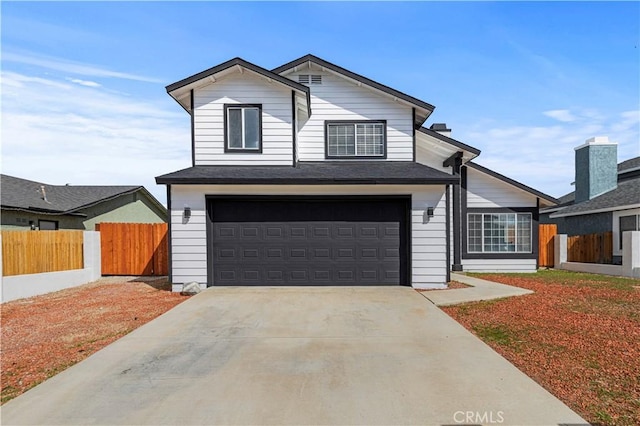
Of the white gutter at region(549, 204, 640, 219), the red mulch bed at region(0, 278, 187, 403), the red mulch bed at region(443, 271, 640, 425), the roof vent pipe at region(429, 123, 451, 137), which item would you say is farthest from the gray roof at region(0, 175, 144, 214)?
the white gutter at region(549, 204, 640, 219)

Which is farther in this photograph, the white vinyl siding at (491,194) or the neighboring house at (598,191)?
the neighboring house at (598,191)

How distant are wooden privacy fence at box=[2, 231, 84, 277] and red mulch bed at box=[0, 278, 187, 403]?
→ 89 centimetres

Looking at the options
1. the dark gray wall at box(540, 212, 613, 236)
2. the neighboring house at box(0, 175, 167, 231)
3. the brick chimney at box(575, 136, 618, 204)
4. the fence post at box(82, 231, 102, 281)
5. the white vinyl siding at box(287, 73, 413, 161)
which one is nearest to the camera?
the white vinyl siding at box(287, 73, 413, 161)

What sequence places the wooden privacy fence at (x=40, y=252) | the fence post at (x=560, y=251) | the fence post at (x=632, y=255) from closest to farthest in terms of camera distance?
1. the wooden privacy fence at (x=40, y=252)
2. the fence post at (x=632, y=255)
3. the fence post at (x=560, y=251)

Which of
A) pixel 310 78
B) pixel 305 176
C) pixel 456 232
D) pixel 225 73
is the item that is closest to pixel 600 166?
pixel 456 232

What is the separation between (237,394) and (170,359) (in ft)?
5.42

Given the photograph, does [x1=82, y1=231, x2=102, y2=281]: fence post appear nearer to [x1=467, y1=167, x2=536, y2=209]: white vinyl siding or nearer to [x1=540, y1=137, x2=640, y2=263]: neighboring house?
[x1=467, y1=167, x2=536, y2=209]: white vinyl siding

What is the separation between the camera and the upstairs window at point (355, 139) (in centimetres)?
1221

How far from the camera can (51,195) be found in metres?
17.7

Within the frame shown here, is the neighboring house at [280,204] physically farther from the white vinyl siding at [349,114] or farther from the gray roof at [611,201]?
the gray roof at [611,201]

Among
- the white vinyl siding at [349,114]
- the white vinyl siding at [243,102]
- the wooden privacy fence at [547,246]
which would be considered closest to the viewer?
the white vinyl siding at [243,102]

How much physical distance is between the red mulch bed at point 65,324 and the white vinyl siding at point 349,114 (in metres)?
6.50

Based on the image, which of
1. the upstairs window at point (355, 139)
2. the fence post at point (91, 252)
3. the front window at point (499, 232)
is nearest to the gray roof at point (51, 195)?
the fence post at point (91, 252)

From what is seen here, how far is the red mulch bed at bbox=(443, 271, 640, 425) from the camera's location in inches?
151
